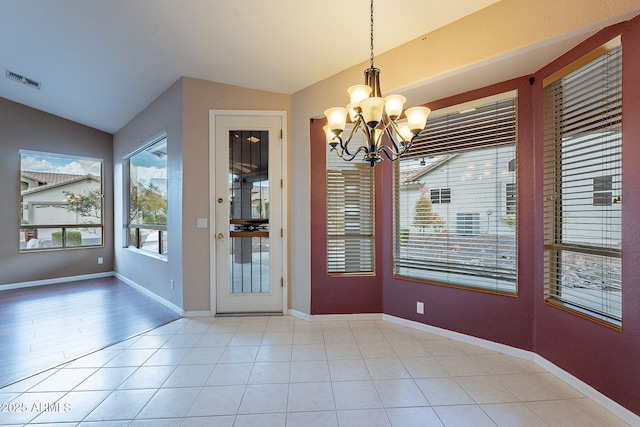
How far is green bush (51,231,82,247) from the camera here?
5102 mm

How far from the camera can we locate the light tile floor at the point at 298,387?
1718mm

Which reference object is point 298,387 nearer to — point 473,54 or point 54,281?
point 473,54

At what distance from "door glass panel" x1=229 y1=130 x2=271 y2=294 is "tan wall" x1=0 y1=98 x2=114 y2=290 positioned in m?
3.70

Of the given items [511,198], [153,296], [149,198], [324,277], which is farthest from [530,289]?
[149,198]

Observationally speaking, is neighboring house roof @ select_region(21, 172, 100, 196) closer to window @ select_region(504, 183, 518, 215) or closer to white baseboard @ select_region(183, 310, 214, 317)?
white baseboard @ select_region(183, 310, 214, 317)

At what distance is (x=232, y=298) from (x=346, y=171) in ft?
6.69

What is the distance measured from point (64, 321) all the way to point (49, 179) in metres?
3.11

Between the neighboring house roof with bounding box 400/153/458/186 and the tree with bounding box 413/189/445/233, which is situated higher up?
the neighboring house roof with bounding box 400/153/458/186

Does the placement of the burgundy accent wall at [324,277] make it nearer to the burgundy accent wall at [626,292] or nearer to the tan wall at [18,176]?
the burgundy accent wall at [626,292]

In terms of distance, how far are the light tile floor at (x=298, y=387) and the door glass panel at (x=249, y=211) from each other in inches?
32.3

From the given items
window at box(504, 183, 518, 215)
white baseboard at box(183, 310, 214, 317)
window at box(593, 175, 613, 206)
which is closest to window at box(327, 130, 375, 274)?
window at box(504, 183, 518, 215)

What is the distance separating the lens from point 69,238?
5246 mm

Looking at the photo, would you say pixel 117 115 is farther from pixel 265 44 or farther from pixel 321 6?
pixel 321 6

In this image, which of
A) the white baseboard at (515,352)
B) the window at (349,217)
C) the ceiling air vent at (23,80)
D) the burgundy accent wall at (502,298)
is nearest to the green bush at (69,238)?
the ceiling air vent at (23,80)
